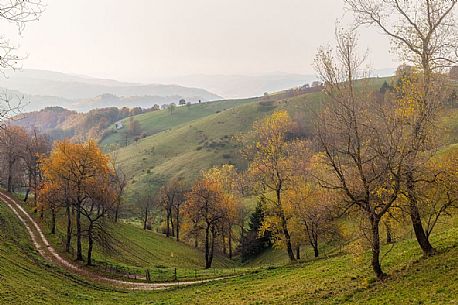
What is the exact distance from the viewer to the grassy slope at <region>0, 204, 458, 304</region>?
17.9 metres

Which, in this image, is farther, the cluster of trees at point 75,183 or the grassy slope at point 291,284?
the cluster of trees at point 75,183

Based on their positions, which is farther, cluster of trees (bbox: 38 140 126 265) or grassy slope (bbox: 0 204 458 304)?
cluster of trees (bbox: 38 140 126 265)

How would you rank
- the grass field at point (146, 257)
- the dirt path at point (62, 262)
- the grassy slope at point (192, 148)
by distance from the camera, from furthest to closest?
the grassy slope at point (192, 148)
the grass field at point (146, 257)
the dirt path at point (62, 262)

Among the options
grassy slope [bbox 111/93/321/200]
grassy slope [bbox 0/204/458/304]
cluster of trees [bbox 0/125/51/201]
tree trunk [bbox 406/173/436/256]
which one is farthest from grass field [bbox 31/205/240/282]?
grassy slope [bbox 111/93/321/200]

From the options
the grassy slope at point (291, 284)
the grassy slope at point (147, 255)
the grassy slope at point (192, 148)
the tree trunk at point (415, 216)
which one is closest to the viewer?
the grassy slope at point (291, 284)

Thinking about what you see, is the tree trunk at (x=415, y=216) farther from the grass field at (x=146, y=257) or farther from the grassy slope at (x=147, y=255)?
the grassy slope at (x=147, y=255)

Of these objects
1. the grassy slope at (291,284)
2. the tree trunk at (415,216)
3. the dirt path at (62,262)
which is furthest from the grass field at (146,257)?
the tree trunk at (415,216)

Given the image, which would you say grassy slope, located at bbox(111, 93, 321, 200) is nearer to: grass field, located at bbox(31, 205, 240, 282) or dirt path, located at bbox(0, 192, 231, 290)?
grass field, located at bbox(31, 205, 240, 282)

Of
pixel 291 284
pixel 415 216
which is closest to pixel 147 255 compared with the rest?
pixel 291 284

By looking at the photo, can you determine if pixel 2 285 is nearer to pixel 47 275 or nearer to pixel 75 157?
pixel 47 275

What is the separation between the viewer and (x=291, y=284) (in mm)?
28219

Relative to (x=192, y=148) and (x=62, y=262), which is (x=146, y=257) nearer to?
(x=62, y=262)

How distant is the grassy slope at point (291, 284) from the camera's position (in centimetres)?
1788

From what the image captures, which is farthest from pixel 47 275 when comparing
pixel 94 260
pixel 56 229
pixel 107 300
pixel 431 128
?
pixel 431 128
